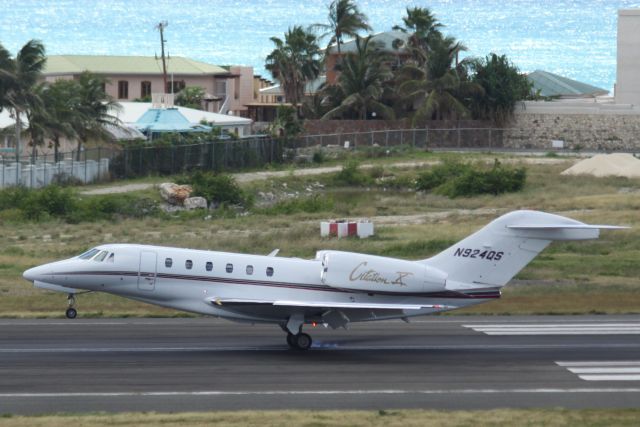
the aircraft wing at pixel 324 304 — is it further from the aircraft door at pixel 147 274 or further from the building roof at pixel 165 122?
the building roof at pixel 165 122

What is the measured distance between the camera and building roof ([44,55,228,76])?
127 m

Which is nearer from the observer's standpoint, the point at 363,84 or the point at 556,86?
the point at 363,84

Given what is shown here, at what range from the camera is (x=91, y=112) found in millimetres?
81125

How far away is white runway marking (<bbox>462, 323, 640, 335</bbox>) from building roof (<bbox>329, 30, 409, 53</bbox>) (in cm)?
8586

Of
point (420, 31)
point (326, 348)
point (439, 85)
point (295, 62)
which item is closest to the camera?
point (326, 348)

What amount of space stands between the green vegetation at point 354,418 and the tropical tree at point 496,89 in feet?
288

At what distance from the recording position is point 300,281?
28.2 meters

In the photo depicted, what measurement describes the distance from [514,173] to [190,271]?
160 ft

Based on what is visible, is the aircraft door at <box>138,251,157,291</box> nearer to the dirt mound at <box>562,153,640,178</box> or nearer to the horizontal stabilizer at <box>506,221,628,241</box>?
the horizontal stabilizer at <box>506,221,628,241</box>

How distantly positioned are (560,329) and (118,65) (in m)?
107

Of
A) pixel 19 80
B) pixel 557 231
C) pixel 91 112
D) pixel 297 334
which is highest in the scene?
pixel 19 80

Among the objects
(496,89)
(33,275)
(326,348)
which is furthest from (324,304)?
(496,89)

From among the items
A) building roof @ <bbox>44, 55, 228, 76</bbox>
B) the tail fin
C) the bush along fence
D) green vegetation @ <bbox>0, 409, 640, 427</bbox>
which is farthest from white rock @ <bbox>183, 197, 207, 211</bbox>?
building roof @ <bbox>44, 55, 228, 76</bbox>

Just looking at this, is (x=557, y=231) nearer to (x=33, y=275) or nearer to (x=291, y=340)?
(x=291, y=340)
